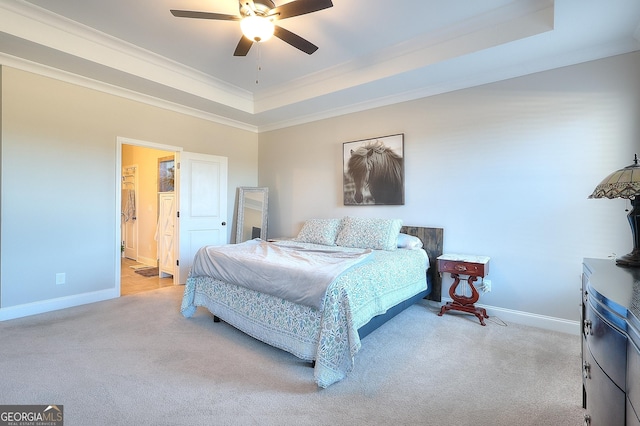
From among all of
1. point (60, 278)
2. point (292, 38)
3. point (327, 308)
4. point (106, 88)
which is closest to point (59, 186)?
point (60, 278)

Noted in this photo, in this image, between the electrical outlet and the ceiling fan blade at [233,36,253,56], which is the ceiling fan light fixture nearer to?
the ceiling fan blade at [233,36,253,56]

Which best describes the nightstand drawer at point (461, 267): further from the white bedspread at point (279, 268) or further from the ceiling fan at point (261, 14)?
the ceiling fan at point (261, 14)

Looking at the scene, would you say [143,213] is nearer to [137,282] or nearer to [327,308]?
[137,282]

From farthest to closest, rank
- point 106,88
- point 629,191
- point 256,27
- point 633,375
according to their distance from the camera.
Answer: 1. point 106,88
2. point 256,27
3. point 629,191
4. point 633,375

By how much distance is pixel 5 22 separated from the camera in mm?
2596

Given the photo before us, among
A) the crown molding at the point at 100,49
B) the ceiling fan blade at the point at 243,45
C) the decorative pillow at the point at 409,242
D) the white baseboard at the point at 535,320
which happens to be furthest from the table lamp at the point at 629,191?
the crown molding at the point at 100,49

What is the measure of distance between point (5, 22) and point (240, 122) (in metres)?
3.06

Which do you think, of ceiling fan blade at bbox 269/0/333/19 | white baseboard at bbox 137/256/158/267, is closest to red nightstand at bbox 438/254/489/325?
ceiling fan blade at bbox 269/0/333/19

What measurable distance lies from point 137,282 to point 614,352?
546 centimetres

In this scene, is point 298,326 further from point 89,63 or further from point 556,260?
point 89,63

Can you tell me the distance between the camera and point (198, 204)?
15.5 ft

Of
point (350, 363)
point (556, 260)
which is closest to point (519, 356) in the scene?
point (556, 260)

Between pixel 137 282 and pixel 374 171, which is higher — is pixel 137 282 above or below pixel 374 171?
below

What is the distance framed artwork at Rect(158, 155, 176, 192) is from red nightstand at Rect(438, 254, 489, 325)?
4.77 meters
